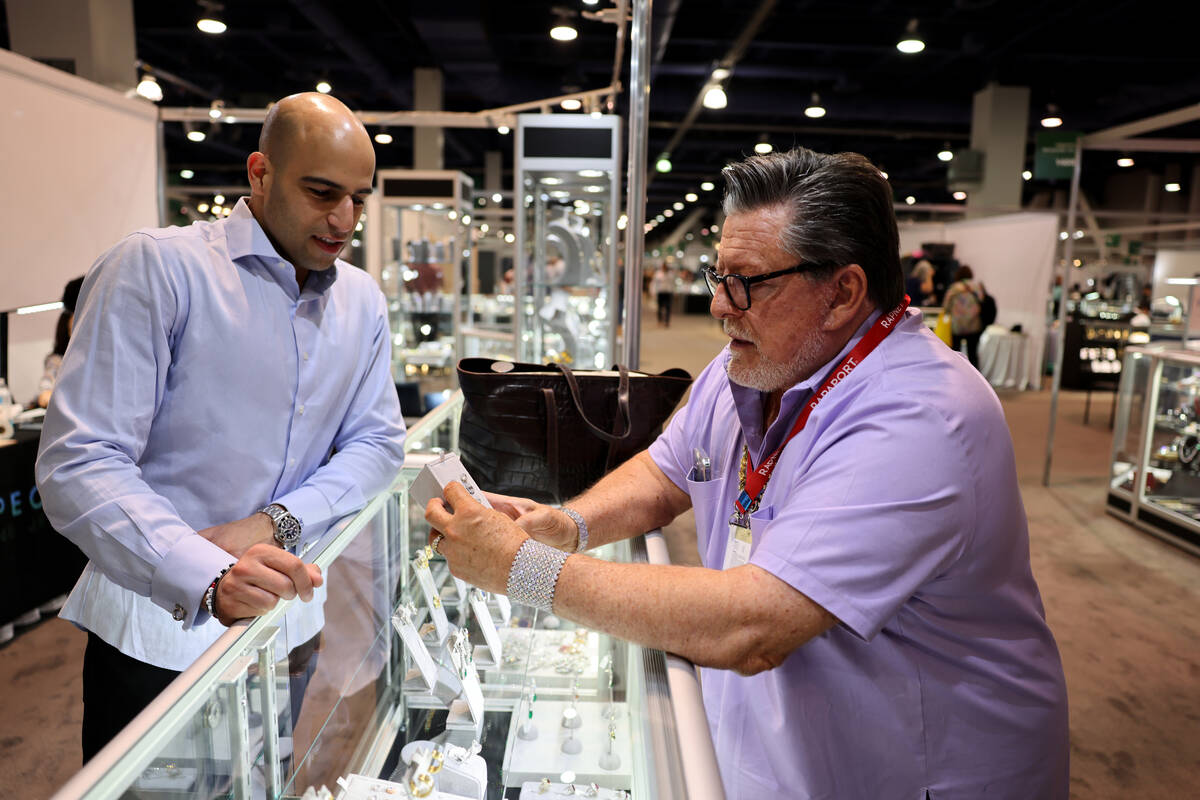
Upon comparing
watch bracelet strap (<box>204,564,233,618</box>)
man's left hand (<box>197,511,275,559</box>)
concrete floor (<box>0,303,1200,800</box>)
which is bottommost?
concrete floor (<box>0,303,1200,800</box>)

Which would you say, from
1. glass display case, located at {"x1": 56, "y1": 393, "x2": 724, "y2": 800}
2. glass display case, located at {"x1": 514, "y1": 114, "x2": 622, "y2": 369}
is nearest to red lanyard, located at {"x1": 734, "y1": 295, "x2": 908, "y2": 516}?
glass display case, located at {"x1": 56, "y1": 393, "x2": 724, "y2": 800}

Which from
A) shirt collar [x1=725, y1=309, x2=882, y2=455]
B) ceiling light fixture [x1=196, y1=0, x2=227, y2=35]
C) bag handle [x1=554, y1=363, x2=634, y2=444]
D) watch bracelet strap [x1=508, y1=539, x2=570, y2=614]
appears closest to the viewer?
watch bracelet strap [x1=508, y1=539, x2=570, y2=614]

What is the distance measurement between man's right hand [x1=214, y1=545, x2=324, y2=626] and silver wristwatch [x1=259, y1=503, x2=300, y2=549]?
0.74 feet

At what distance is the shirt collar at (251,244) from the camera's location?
4.58ft

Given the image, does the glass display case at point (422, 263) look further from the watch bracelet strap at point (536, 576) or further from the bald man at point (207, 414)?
the watch bracelet strap at point (536, 576)

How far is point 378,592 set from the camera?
1.60 meters

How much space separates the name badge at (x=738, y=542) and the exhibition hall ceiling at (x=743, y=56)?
24.4ft

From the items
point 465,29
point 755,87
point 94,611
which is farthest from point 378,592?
point 755,87

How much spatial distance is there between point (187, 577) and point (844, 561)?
922 millimetres

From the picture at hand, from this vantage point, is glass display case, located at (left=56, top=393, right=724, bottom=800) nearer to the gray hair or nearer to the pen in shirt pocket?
the pen in shirt pocket

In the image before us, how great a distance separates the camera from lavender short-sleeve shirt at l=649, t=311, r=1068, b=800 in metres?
0.98

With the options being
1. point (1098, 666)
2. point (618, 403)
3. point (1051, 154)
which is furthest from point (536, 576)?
point (1051, 154)

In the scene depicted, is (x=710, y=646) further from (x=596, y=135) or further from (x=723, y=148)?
(x=723, y=148)

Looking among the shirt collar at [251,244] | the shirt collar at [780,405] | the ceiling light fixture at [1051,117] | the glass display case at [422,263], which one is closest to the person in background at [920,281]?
the ceiling light fixture at [1051,117]
